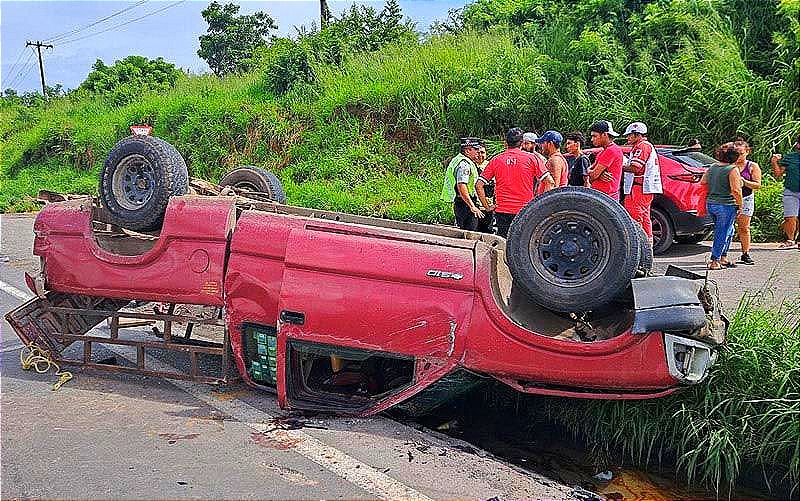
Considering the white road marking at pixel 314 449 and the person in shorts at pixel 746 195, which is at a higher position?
the person in shorts at pixel 746 195

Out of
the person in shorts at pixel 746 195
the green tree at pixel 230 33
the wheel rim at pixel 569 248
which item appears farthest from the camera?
the green tree at pixel 230 33

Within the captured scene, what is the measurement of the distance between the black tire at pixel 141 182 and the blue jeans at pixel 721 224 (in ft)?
18.3

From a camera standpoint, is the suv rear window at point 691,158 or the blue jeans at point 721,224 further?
the suv rear window at point 691,158

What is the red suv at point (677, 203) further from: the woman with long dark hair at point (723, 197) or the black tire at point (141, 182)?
the black tire at point (141, 182)

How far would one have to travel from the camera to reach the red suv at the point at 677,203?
30.1ft

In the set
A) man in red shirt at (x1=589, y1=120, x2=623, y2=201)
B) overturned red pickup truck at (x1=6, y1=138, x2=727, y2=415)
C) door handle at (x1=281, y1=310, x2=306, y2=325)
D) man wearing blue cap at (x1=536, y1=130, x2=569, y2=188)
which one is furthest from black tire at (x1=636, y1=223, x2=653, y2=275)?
man in red shirt at (x1=589, y1=120, x2=623, y2=201)

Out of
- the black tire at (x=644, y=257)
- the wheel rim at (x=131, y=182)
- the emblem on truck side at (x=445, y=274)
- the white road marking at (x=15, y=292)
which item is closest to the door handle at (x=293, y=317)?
the emblem on truck side at (x=445, y=274)

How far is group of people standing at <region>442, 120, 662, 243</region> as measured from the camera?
6.91 metres

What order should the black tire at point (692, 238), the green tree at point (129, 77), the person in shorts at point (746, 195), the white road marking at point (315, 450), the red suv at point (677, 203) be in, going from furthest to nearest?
the green tree at point (129, 77) → the black tire at point (692, 238) → the red suv at point (677, 203) → the person in shorts at point (746, 195) → the white road marking at point (315, 450)

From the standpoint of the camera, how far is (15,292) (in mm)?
8398

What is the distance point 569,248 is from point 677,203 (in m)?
5.56

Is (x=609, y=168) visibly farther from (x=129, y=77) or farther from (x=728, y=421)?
(x=129, y=77)

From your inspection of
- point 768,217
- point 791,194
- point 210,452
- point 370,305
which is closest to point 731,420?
point 370,305

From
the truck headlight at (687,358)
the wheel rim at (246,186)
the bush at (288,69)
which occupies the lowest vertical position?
the truck headlight at (687,358)
